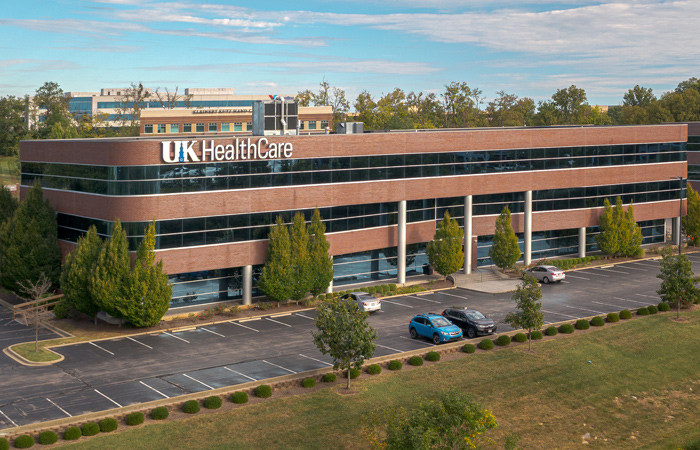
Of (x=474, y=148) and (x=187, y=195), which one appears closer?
(x=187, y=195)

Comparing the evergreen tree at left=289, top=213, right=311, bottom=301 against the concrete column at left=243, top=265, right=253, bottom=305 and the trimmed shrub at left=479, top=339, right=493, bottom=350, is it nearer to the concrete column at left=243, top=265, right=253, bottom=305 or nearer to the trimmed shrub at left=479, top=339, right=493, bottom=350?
the concrete column at left=243, top=265, right=253, bottom=305

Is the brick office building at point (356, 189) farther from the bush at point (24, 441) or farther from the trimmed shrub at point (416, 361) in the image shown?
the bush at point (24, 441)

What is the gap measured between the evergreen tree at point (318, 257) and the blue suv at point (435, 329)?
36.2ft

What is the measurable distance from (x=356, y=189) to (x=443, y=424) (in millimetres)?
36576

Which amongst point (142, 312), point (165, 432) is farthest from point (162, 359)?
point (165, 432)

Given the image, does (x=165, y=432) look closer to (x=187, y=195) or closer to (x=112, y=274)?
(x=112, y=274)

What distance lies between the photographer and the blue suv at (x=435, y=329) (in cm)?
5119

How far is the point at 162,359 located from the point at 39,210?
20.0m

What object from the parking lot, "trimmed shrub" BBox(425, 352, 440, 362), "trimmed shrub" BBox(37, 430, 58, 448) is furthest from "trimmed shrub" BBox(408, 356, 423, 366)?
"trimmed shrub" BBox(37, 430, 58, 448)

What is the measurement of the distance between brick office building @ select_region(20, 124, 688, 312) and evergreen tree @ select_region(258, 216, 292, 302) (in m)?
1.42

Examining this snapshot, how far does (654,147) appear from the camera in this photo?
87562 millimetres

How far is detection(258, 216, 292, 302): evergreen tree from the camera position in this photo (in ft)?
194

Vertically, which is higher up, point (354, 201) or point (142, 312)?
point (354, 201)

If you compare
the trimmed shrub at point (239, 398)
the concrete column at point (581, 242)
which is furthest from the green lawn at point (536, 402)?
the concrete column at point (581, 242)
